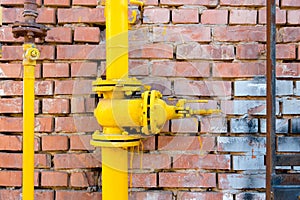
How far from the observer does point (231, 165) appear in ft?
3.79

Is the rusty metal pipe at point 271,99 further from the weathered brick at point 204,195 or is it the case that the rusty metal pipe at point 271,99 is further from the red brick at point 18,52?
the red brick at point 18,52

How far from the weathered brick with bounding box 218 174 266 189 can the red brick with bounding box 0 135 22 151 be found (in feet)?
2.69

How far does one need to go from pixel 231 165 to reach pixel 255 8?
64 centimetres

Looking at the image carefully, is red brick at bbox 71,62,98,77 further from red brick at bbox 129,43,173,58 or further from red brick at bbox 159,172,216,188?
red brick at bbox 159,172,216,188

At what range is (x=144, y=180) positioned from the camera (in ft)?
3.82

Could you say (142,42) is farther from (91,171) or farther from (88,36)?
(91,171)

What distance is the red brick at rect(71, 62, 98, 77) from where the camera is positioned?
45.6 inches

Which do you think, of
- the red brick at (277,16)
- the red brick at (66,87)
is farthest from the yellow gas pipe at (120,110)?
the red brick at (277,16)

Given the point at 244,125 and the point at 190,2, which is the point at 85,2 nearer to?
the point at 190,2

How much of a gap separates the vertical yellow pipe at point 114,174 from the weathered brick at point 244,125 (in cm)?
46

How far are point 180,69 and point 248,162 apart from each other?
463mm

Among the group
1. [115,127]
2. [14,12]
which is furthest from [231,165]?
[14,12]

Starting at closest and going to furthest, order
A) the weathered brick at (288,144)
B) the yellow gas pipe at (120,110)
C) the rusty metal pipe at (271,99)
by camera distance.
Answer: the yellow gas pipe at (120,110)
the rusty metal pipe at (271,99)
the weathered brick at (288,144)

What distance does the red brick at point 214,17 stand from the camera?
1.17 meters
